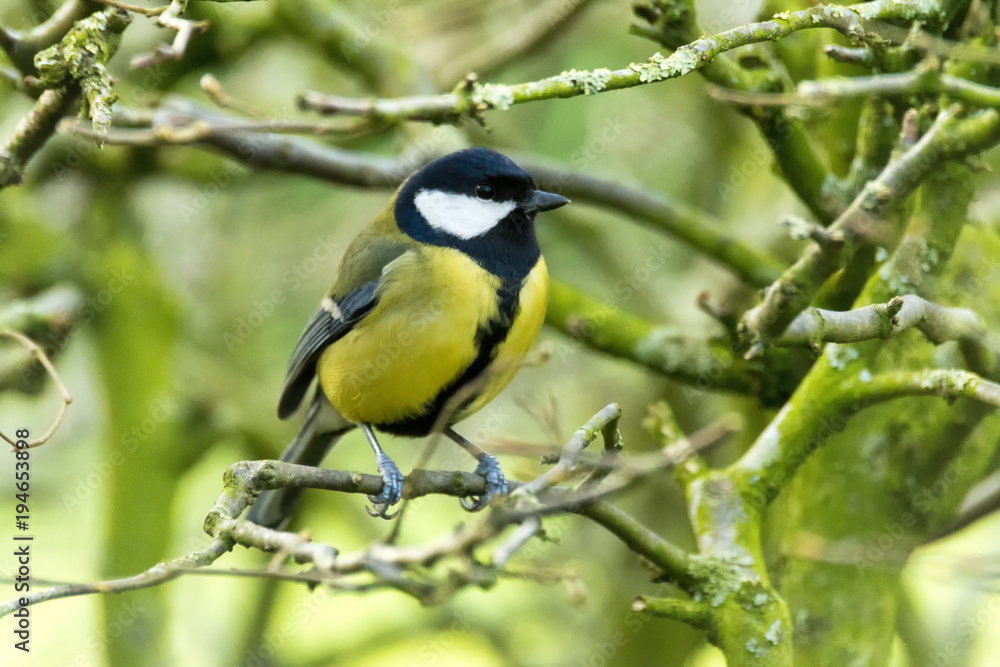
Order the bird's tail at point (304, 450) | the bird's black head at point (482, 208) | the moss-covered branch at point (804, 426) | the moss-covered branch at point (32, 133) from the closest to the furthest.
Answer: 1. the moss-covered branch at point (32, 133)
2. the moss-covered branch at point (804, 426)
3. the bird's black head at point (482, 208)
4. the bird's tail at point (304, 450)

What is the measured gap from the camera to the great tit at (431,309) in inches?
106

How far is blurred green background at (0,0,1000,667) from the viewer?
12.2 feet

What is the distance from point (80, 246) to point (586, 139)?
2.76 m

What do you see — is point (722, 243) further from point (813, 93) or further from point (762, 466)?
point (813, 93)

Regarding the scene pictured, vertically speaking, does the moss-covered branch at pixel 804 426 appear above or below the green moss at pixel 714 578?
above

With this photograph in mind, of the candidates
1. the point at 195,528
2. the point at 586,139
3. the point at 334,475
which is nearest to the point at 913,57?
the point at 334,475

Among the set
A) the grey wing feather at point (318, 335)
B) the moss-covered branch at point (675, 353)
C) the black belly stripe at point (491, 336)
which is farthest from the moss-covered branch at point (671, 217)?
the grey wing feather at point (318, 335)

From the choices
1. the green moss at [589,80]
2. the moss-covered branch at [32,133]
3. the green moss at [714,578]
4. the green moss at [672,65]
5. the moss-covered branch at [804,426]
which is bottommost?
the green moss at [714,578]

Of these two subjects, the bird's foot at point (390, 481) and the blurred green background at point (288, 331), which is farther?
the blurred green background at point (288, 331)

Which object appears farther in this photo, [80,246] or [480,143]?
[480,143]

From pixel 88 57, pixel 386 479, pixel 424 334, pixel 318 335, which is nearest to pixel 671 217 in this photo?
pixel 424 334

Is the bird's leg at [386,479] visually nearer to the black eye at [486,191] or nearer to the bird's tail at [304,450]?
the bird's tail at [304,450]

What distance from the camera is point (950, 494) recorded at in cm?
282

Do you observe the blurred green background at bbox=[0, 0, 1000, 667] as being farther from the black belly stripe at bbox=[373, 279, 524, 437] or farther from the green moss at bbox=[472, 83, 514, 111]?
the green moss at bbox=[472, 83, 514, 111]
